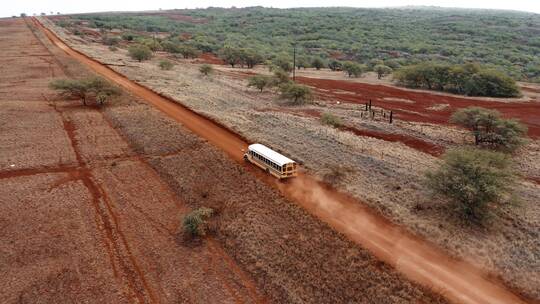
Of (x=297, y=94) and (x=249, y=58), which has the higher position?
(x=249, y=58)

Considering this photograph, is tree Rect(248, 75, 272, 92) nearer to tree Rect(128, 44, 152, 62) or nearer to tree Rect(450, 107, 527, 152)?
tree Rect(450, 107, 527, 152)

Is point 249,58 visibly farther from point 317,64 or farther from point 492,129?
point 492,129

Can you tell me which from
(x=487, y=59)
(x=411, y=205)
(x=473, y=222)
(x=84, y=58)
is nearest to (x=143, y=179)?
(x=411, y=205)

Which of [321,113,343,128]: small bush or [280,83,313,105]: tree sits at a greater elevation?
[280,83,313,105]: tree

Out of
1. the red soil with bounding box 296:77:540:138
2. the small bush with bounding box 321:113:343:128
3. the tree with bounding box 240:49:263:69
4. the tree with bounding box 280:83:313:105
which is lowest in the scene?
the red soil with bounding box 296:77:540:138

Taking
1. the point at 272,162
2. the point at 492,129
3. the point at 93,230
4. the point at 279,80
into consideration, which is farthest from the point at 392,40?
the point at 93,230

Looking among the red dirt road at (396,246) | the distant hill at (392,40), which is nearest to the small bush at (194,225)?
the red dirt road at (396,246)

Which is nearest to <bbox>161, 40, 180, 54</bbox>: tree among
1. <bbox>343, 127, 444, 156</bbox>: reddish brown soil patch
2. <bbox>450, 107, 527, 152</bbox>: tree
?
<bbox>343, 127, 444, 156</bbox>: reddish brown soil patch
